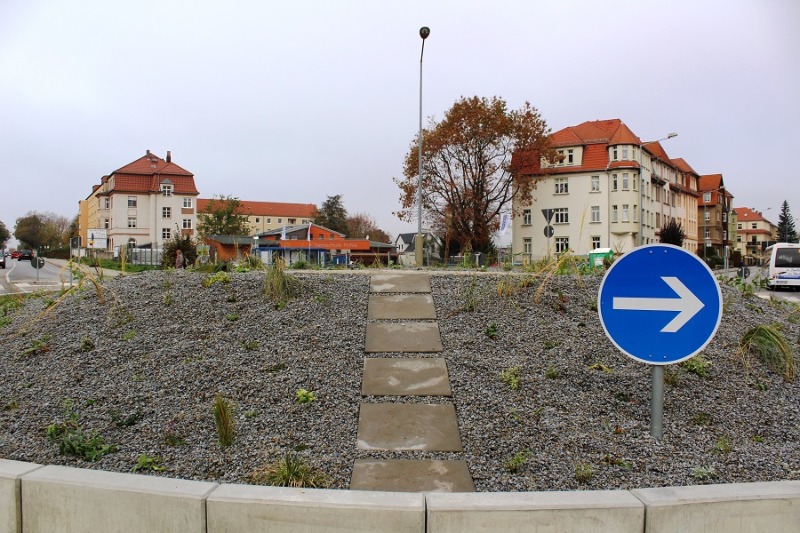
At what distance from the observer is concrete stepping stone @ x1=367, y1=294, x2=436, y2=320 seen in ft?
20.4

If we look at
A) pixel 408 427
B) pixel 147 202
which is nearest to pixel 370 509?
pixel 408 427

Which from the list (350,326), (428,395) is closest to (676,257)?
(428,395)

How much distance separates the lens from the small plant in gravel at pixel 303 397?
A: 14.5 feet

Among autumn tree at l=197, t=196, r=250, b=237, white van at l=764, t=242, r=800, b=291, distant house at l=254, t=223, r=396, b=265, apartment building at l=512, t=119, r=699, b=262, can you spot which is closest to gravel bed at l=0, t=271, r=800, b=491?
distant house at l=254, t=223, r=396, b=265

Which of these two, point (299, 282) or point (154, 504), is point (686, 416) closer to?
point (154, 504)

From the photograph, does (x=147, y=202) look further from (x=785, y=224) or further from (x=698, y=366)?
(x=785, y=224)

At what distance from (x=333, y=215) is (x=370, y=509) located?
94.6 meters

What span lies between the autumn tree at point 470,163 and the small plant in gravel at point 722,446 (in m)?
40.3

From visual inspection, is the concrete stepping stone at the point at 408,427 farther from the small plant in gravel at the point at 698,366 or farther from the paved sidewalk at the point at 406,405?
the small plant in gravel at the point at 698,366

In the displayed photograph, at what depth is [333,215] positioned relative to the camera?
96125mm

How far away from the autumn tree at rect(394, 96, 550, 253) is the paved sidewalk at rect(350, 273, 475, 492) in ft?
124

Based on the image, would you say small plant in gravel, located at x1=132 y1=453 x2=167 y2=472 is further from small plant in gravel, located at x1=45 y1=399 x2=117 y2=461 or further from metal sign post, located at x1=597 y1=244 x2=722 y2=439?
metal sign post, located at x1=597 y1=244 x2=722 y2=439

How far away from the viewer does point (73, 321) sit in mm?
6109

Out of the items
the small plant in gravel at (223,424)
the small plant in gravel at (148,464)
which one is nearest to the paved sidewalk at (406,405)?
the small plant in gravel at (223,424)
